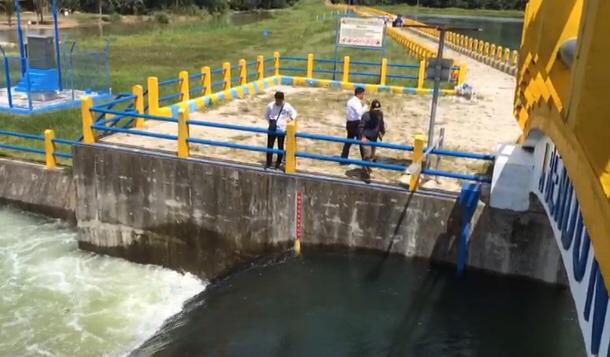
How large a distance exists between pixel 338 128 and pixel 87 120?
602 cm

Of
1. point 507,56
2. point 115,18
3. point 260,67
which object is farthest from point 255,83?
point 115,18

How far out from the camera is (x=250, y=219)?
1093 centimetres

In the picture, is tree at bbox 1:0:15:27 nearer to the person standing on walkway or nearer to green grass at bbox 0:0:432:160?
green grass at bbox 0:0:432:160

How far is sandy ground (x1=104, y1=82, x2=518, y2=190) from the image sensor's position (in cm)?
1172

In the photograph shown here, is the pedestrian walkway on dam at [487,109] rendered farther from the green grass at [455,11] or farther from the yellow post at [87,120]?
the green grass at [455,11]

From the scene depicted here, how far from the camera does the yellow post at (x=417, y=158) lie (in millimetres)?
9582

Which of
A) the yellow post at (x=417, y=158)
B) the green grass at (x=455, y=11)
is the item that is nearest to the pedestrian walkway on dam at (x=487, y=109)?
the yellow post at (x=417, y=158)

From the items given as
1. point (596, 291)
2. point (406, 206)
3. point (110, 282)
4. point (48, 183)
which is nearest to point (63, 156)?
point (48, 183)

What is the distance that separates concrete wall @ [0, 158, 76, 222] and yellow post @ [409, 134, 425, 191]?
7.60 meters

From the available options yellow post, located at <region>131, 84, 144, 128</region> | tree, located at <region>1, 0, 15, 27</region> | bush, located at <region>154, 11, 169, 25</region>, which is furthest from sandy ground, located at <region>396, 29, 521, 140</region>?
bush, located at <region>154, 11, 169, 25</region>

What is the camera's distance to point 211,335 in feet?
28.2

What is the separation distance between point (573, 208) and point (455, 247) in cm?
472

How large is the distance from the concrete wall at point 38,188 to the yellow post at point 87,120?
185 centimetres

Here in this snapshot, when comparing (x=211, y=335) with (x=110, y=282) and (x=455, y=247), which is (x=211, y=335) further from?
(x=455, y=247)
